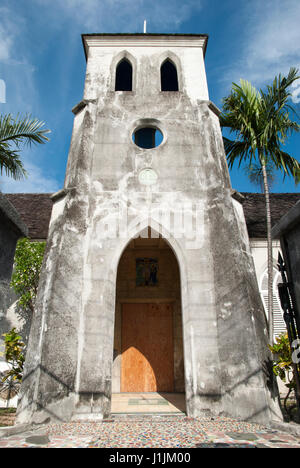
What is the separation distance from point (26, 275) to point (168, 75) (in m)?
10.3

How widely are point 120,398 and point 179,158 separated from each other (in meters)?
7.77

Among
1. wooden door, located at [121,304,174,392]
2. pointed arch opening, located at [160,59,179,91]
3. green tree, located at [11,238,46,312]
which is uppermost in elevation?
pointed arch opening, located at [160,59,179,91]

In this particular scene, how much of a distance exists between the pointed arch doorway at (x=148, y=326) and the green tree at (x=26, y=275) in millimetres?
3086

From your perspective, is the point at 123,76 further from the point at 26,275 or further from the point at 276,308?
the point at 276,308

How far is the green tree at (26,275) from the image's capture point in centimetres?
930

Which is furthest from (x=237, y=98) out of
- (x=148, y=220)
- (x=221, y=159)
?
(x=148, y=220)

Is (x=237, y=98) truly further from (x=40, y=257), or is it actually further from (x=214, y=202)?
(x=40, y=257)

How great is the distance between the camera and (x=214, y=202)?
326 inches

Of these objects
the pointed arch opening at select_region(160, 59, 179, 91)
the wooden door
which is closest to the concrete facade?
the wooden door

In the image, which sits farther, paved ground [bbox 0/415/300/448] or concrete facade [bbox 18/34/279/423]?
concrete facade [bbox 18/34/279/423]

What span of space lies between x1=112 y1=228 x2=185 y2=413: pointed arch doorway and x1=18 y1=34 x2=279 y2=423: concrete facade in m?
0.35

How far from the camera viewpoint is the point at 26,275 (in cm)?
934

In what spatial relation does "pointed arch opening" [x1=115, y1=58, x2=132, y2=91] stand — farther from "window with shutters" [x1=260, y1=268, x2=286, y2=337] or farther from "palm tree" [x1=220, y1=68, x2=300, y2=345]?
"window with shutters" [x1=260, y1=268, x2=286, y2=337]

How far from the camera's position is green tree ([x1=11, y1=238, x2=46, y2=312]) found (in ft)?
30.5
